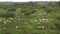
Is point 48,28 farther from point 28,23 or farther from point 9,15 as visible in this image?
point 9,15

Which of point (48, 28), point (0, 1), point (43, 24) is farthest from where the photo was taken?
point (0, 1)


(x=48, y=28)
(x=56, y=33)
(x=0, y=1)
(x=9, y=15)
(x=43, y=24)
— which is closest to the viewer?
(x=56, y=33)

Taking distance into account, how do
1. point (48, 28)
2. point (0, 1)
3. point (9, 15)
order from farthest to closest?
point (0, 1) → point (9, 15) → point (48, 28)

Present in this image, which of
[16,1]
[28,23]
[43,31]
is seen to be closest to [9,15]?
[28,23]

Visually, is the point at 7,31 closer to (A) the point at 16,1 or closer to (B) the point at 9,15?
(B) the point at 9,15

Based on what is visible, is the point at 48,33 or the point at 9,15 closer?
the point at 48,33

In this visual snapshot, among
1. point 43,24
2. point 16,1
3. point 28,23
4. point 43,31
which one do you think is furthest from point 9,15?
point 16,1

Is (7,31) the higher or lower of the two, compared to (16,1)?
higher

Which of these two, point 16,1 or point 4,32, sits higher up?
point 4,32

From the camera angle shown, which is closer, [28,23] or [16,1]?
[28,23]
